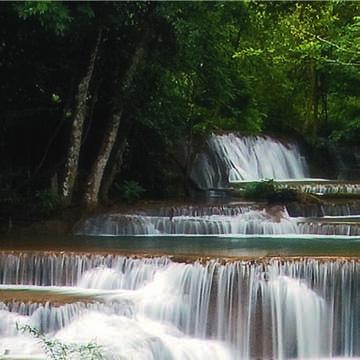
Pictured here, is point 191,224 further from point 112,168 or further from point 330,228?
point 112,168

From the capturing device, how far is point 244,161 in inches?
814

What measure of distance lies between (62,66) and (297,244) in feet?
20.1

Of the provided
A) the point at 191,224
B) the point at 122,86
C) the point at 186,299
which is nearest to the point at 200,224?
the point at 191,224

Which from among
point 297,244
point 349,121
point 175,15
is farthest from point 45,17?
point 349,121

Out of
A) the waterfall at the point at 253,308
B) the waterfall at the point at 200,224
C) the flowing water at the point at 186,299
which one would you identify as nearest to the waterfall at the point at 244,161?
the waterfall at the point at 200,224

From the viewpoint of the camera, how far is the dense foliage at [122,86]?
45.9 ft

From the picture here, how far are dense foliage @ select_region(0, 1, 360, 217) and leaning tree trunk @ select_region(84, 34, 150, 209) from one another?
0.8 inches

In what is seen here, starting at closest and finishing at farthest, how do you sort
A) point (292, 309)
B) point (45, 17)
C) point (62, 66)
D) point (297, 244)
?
point (292, 309) → point (45, 17) → point (297, 244) → point (62, 66)

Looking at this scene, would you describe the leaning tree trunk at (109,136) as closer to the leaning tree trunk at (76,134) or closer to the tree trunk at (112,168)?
the leaning tree trunk at (76,134)

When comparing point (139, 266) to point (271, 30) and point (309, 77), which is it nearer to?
point (271, 30)

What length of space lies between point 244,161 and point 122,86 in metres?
6.79

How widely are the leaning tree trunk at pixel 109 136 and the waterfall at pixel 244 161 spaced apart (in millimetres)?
4495

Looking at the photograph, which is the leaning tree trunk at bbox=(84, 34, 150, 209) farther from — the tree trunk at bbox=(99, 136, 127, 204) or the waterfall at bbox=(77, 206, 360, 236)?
the waterfall at bbox=(77, 206, 360, 236)

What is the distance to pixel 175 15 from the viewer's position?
1359 cm
